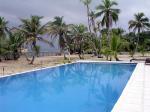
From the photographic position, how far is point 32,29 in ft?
79.5

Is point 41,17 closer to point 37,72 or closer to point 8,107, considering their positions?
point 37,72

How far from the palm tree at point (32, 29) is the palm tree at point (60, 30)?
234 inches

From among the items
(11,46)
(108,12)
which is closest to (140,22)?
(108,12)

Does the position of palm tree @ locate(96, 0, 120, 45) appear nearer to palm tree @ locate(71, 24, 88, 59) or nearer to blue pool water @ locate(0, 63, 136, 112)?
palm tree @ locate(71, 24, 88, 59)

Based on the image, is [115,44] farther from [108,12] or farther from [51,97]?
[51,97]

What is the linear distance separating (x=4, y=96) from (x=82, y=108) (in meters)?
→ 4.28

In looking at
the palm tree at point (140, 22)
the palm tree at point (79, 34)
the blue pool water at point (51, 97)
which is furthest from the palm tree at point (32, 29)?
the palm tree at point (140, 22)

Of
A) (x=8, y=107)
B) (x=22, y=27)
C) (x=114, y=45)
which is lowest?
(x=8, y=107)

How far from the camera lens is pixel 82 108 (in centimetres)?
852

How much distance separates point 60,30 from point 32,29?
7202 mm

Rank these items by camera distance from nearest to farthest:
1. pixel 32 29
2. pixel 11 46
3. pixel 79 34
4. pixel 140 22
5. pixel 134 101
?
pixel 134 101 → pixel 32 29 → pixel 11 46 → pixel 79 34 → pixel 140 22

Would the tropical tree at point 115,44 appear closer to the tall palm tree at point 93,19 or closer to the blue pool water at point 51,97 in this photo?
the tall palm tree at point 93,19

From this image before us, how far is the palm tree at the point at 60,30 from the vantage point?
30.8m

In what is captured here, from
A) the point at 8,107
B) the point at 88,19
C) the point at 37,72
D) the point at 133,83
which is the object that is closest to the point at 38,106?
the point at 8,107
